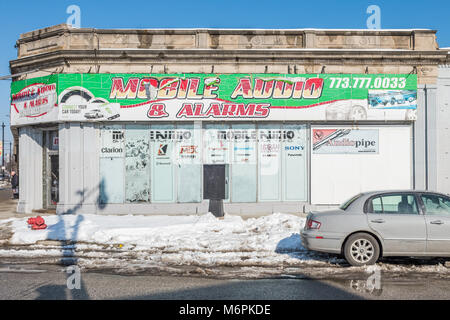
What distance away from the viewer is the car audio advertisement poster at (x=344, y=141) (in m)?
15.9

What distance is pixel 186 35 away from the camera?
16.0m

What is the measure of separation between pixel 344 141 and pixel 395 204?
8408 mm

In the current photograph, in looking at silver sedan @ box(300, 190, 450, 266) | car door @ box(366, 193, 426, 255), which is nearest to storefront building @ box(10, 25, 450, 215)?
silver sedan @ box(300, 190, 450, 266)

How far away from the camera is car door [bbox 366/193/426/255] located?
740 cm

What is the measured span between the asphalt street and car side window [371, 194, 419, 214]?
4.45ft

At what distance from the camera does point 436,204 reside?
767 cm

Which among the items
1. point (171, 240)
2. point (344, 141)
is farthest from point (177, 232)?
point (344, 141)

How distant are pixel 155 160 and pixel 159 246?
6423mm

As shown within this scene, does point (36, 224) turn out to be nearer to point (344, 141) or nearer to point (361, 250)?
point (361, 250)

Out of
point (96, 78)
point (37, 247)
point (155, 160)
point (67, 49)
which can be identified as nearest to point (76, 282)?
point (37, 247)

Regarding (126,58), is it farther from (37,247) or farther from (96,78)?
(37,247)

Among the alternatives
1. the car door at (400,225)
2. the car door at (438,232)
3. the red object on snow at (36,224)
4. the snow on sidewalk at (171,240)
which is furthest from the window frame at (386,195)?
the red object on snow at (36,224)

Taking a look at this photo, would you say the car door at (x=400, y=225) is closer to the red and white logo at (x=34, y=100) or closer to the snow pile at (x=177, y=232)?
the snow pile at (x=177, y=232)

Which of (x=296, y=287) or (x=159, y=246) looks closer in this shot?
(x=296, y=287)
